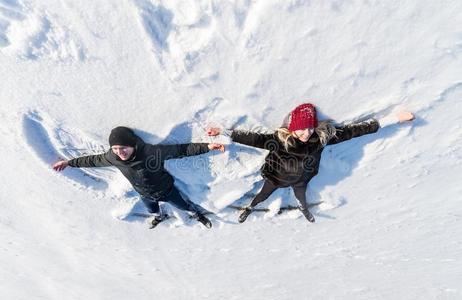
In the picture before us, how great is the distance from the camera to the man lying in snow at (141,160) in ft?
7.43

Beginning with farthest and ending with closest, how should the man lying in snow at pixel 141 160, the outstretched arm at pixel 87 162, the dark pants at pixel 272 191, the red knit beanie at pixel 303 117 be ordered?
the dark pants at pixel 272 191, the outstretched arm at pixel 87 162, the man lying in snow at pixel 141 160, the red knit beanie at pixel 303 117

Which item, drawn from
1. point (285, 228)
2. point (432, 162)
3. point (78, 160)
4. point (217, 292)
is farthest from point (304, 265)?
point (78, 160)

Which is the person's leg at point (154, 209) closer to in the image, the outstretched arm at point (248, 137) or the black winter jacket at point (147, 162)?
the black winter jacket at point (147, 162)

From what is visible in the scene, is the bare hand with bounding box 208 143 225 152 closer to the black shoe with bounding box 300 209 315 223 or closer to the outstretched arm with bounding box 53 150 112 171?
the outstretched arm with bounding box 53 150 112 171

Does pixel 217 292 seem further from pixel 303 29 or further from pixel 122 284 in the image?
pixel 303 29

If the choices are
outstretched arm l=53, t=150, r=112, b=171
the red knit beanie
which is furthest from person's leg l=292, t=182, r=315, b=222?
outstretched arm l=53, t=150, r=112, b=171

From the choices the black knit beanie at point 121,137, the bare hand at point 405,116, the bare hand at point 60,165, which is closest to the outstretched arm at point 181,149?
the black knit beanie at point 121,137

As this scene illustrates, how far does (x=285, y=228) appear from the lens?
3.47 meters

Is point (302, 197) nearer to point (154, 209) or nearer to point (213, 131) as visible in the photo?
point (213, 131)

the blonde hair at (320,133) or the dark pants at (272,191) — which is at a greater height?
the blonde hair at (320,133)

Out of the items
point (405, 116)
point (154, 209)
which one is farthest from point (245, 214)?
point (405, 116)

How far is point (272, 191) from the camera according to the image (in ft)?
9.27

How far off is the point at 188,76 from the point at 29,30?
3.15ft

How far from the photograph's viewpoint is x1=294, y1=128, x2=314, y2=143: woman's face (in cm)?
218
